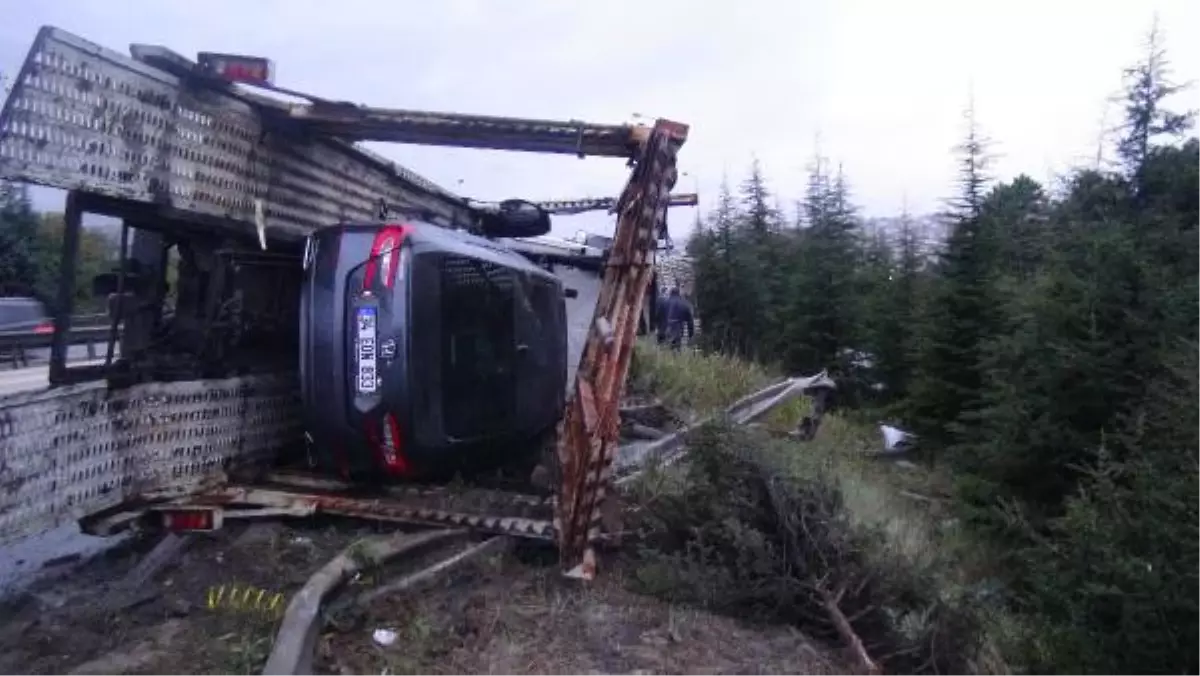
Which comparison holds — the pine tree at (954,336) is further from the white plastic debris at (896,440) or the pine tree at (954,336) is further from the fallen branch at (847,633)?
the fallen branch at (847,633)

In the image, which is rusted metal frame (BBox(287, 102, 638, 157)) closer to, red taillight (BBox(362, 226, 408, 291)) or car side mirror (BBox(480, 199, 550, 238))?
red taillight (BBox(362, 226, 408, 291))

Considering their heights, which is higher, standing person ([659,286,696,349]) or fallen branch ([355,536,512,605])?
standing person ([659,286,696,349])

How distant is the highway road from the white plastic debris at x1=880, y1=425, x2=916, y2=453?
40.0ft

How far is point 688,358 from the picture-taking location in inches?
579

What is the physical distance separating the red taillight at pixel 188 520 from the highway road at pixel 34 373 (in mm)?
894

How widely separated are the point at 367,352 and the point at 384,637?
190 cm

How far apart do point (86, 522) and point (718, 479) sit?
3.29 metres

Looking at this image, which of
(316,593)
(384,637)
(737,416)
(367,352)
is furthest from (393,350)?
(737,416)

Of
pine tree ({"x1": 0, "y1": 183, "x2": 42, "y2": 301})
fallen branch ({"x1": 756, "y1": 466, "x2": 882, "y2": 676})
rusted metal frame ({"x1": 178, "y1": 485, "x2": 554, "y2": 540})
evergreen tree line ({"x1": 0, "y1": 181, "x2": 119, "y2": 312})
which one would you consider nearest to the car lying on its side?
rusted metal frame ({"x1": 178, "y1": 485, "x2": 554, "y2": 540})

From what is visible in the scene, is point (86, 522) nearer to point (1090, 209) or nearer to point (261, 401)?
point (261, 401)

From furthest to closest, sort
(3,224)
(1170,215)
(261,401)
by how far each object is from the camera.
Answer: (1170,215)
(3,224)
(261,401)

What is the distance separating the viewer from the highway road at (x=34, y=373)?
17.3 feet

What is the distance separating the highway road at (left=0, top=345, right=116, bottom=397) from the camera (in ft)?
17.3

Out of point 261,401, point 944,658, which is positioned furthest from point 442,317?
point 944,658
